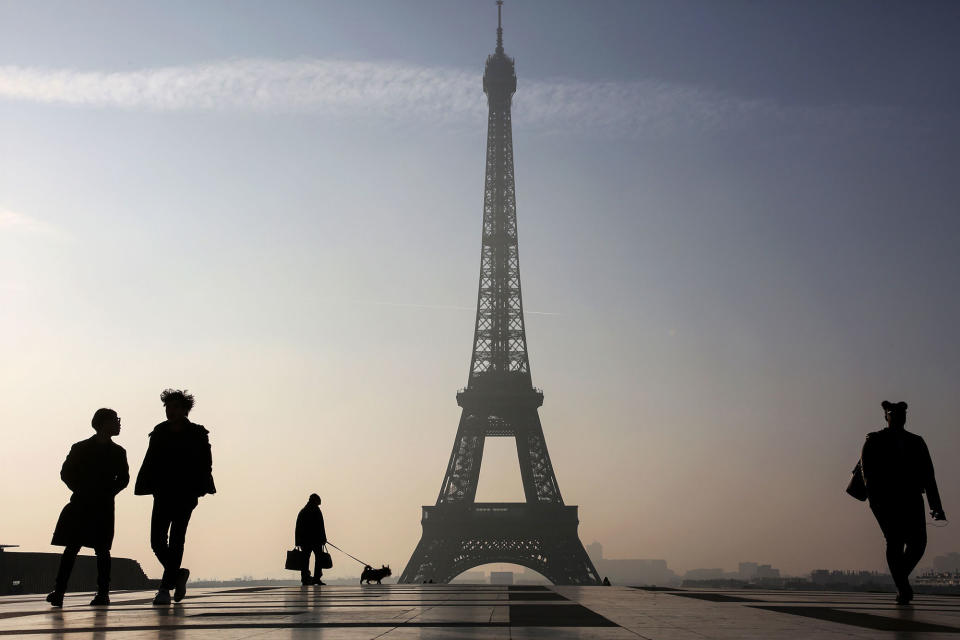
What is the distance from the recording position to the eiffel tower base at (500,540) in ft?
215

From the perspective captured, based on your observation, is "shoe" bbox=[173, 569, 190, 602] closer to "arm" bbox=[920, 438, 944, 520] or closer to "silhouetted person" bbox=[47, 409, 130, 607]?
"silhouetted person" bbox=[47, 409, 130, 607]

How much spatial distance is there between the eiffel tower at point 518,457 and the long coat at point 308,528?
46343 millimetres

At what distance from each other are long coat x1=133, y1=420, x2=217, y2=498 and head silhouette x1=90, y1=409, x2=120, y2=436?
1.20 feet

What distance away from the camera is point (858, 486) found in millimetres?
10656

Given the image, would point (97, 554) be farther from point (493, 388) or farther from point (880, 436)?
point (493, 388)

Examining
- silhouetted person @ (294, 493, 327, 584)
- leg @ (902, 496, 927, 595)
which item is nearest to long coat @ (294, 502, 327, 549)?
silhouetted person @ (294, 493, 327, 584)

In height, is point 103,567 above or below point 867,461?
below

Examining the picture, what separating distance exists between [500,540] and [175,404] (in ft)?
193

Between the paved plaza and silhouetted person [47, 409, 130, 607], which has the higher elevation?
silhouetted person [47, 409, 130, 607]

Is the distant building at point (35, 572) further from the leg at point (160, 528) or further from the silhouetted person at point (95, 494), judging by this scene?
the leg at point (160, 528)

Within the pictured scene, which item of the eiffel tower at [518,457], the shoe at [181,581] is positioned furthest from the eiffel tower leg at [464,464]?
the shoe at [181,581]

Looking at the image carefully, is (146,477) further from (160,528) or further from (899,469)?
(899,469)

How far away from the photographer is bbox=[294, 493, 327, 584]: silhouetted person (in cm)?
1856

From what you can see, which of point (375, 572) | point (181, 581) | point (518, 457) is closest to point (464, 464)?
point (518, 457)
